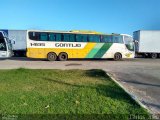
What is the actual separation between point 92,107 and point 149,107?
177cm

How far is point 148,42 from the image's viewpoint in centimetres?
3259

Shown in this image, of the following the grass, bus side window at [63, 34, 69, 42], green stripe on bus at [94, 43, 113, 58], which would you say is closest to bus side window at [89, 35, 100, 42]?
green stripe on bus at [94, 43, 113, 58]

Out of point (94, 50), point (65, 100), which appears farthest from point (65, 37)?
point (65, 100)

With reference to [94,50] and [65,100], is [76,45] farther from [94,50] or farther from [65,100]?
[65,100]

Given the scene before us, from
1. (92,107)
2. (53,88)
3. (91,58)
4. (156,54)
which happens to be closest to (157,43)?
(156,54)

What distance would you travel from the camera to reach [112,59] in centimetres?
2958

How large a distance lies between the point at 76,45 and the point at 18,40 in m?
8.54

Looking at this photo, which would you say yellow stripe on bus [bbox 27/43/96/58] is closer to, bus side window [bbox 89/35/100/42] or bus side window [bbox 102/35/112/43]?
bus side window [bbox 89/35/100/42]

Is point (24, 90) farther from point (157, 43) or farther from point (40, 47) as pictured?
point (157, 43)

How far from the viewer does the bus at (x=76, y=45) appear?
26.5m

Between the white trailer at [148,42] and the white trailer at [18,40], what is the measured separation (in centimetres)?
1266

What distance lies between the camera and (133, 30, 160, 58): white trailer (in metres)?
32.6

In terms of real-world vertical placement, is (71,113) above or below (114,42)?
below

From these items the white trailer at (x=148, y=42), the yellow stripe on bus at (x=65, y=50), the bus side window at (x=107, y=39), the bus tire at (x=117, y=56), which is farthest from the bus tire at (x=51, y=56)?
the white trailer at (x=148, y=42)
